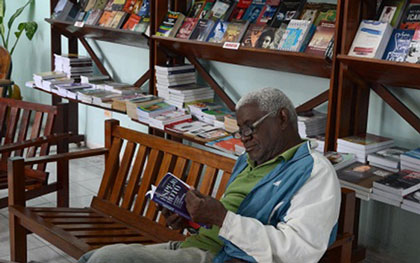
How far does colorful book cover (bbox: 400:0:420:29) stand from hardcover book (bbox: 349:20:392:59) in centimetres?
9

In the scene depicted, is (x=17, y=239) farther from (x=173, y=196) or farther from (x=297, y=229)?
(x=297, y=229)

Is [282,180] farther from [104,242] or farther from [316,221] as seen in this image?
[104,242]

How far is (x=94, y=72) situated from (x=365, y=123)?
317cm

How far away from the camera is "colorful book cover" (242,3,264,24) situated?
3.74 m

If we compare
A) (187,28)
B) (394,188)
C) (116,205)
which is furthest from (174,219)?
(187,28)

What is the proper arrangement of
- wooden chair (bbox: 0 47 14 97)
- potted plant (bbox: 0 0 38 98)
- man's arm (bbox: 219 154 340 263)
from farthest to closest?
potted plant (bbox: 0 0 38 98), wooden chair (bbox: 0 47 14 97), man's arm (bbox: 219 154 340 263)

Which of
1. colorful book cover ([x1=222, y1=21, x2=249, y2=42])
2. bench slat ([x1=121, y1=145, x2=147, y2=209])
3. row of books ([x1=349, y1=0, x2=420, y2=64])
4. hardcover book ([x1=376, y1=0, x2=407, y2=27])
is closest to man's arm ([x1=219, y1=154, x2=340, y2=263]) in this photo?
bench slat ([x1=121, y1=145, x2=147, y2=209])

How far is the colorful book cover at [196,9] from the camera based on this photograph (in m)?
4.12

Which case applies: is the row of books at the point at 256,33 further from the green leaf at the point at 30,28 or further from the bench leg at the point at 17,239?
the green leaf at the point at 30,28

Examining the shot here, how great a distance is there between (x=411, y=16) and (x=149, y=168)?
1.54 meters

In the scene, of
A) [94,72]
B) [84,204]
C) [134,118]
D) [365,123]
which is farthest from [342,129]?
[94,72]

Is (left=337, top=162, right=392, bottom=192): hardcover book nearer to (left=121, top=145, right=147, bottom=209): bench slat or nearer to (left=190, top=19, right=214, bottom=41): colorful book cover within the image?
(left=121, top=145, right=147, bottom=209): bench slat

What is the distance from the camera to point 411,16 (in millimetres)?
2984

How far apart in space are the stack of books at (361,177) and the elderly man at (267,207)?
78cm
